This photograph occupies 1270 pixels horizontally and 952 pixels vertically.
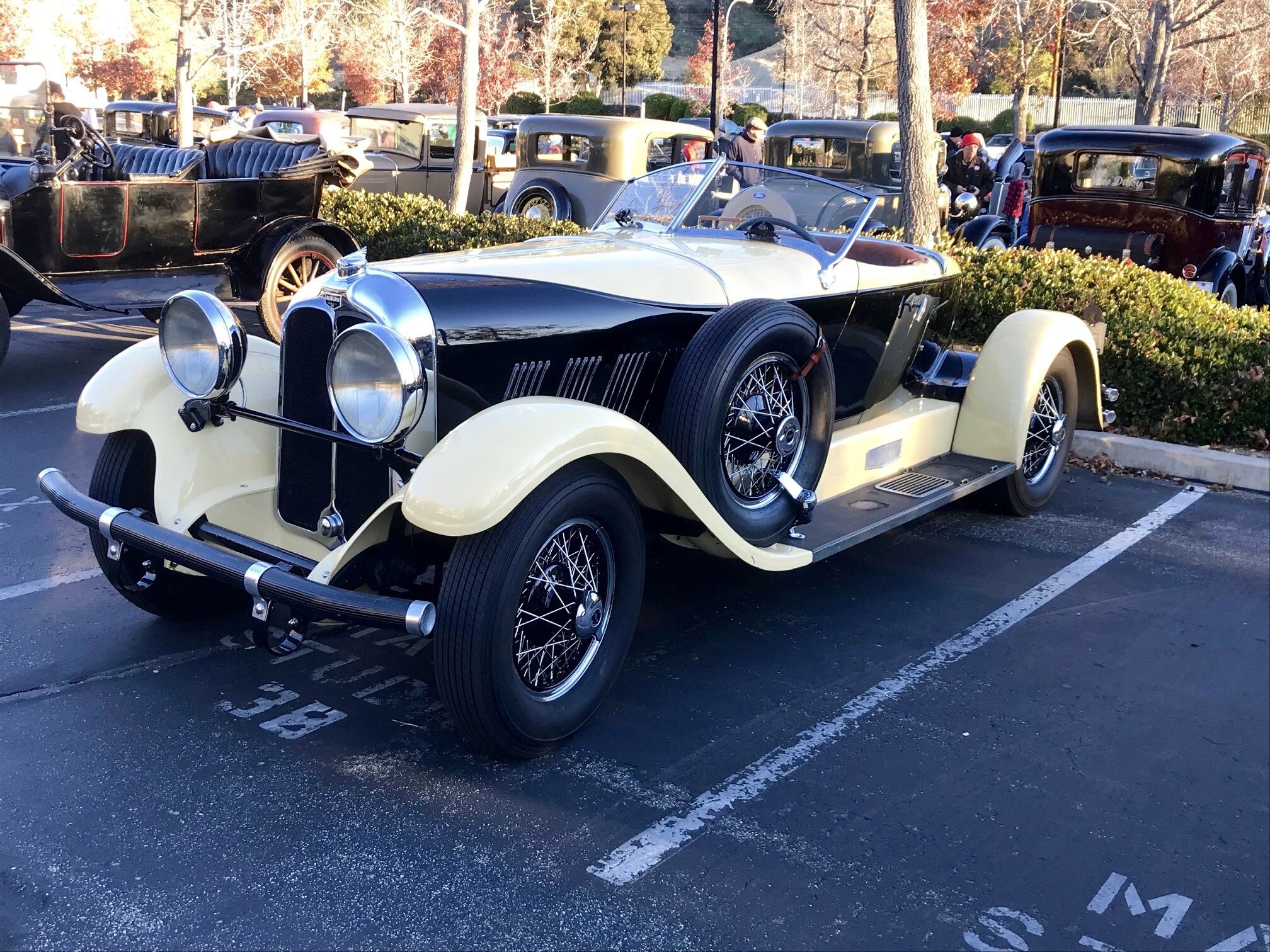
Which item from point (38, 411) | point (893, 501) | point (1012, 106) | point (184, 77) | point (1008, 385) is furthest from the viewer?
point (1012, 106)

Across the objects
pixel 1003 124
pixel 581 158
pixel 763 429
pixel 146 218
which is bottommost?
pixel 763 429

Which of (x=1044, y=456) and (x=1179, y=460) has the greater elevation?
(x=1044, y=456)

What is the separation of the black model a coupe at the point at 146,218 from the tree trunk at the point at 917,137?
14.3 feet

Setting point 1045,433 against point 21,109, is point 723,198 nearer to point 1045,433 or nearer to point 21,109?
point 1045,433

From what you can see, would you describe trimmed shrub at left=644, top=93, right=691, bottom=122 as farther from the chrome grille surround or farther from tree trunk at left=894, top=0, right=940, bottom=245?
the chrome grille surround

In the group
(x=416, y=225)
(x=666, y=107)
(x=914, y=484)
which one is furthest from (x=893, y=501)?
(x=666, y=107)

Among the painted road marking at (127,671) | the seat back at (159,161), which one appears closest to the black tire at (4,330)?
the seat back at (159,161)

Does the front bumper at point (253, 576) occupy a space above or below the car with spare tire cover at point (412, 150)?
below

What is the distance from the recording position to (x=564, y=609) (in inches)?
130

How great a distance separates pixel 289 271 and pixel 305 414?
5515 millimetres

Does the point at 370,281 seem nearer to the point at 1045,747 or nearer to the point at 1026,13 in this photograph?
the point at 1045,747

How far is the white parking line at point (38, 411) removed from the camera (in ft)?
22.5

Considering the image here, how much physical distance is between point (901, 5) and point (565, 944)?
320 inches

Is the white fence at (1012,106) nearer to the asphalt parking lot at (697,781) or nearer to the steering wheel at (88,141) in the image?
the steering wheel at (88,141)
